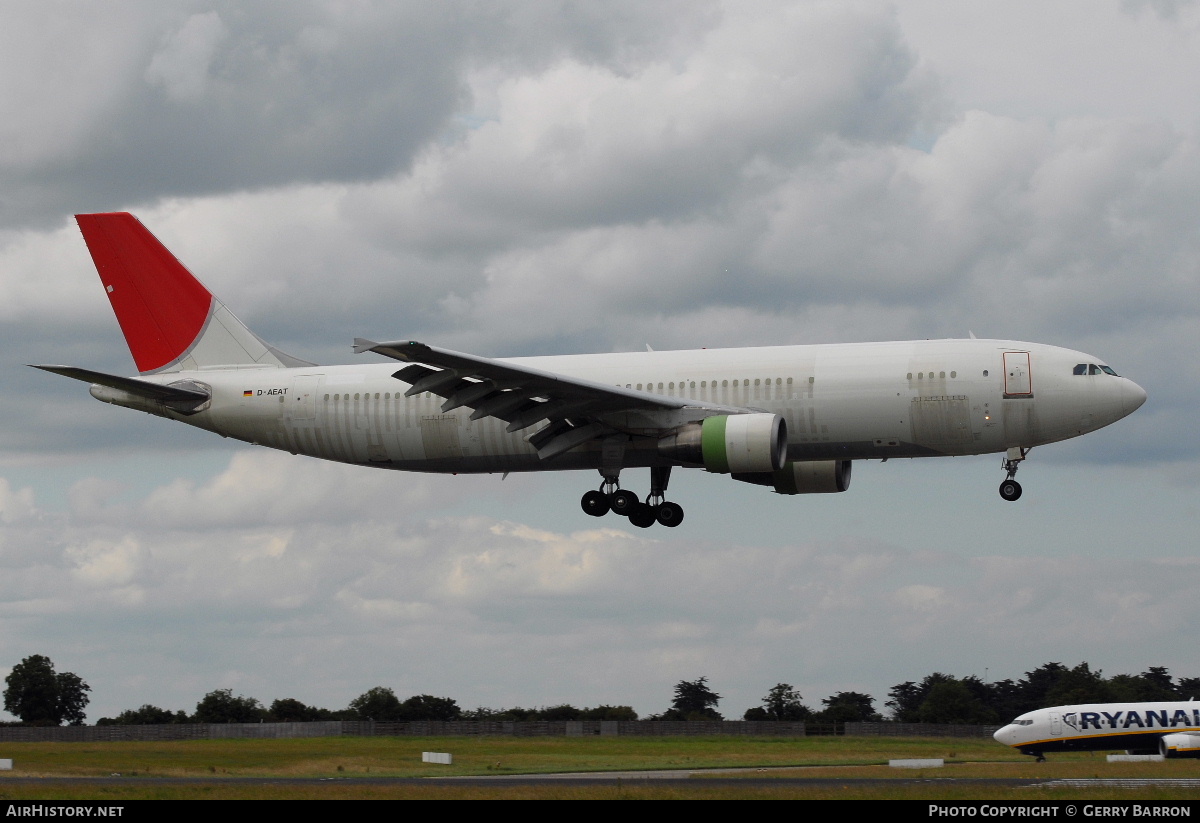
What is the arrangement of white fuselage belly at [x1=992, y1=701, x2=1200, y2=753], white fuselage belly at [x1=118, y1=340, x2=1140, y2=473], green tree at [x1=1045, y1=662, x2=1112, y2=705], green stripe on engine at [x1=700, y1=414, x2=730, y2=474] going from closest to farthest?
green stripe on engine at [x1=700, y1=414, x2=730, y2=474] < white fuselage belly at [x1=118, y1=340, x2=1140, y2=473] < white fuselage belly at [x1=992, y1=701, x2=1200, y2=753] < green tree at [x1=1045, y1=662, x2=1112, y2=705]

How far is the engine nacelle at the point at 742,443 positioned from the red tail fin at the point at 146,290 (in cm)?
2225

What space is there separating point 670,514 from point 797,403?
278 inches

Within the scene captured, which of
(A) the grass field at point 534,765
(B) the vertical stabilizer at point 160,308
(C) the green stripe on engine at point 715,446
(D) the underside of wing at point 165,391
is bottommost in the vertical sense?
(A) the grass field at point 534,765

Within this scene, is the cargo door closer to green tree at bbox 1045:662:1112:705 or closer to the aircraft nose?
the aircraft nose

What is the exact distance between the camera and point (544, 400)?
159 feet

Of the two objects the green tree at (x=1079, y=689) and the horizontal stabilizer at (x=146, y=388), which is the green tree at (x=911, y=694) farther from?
the horizontal stabilizer at (x=146, y=388)

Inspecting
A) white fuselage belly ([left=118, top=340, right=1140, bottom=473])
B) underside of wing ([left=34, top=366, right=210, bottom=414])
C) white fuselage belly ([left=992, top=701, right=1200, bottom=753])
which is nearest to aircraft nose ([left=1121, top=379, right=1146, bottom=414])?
white fuselage belly ([left=118, top=340, right=1140, bottom=473])

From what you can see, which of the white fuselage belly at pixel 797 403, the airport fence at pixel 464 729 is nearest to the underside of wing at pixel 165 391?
the white fuselage belly at pixel 797 403

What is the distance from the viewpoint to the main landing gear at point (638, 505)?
162 feet

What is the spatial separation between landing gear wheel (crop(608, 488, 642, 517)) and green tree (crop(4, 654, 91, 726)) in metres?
92.8

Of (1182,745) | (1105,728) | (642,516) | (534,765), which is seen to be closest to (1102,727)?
(1105,728)

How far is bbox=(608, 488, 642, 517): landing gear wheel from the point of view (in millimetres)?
49375

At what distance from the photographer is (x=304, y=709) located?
120 metres
